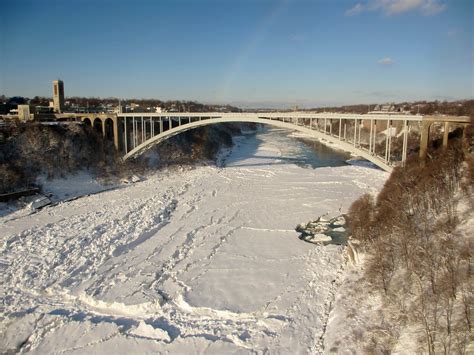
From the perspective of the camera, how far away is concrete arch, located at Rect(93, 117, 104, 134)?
3059 cm

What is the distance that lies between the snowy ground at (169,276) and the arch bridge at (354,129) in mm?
3182

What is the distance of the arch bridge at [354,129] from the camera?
15.6 meters

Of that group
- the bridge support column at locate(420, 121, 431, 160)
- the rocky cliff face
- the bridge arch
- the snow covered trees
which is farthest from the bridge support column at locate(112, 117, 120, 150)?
the bridge support column at locate(420, 121, 431, 160)

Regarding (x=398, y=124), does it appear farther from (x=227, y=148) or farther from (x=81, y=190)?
(x=81, y=190)

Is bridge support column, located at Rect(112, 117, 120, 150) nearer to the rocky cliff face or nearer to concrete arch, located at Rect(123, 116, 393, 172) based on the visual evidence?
the rocky cliff face

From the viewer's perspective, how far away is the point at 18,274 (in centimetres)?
1093

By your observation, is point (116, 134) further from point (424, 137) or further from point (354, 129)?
point (424, 137)

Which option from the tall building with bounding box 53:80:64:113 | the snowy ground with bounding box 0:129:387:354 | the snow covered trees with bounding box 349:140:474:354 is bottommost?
the snowy ground with bounding box 0:129:387:354

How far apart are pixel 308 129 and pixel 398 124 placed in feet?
38.1

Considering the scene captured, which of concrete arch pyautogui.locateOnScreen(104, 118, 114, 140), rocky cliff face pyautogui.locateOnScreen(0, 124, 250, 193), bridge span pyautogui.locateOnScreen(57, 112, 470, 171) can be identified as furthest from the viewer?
concrete arch pyautogui.locateOnScreen(104, 118, 114, 140)

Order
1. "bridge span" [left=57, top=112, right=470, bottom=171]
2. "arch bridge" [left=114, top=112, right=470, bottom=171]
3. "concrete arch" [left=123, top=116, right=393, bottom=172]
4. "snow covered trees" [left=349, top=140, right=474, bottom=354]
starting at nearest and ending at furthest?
1. "snow covered trees" [left=349, top=140, right=474, bottom=354]
2. "arch bridge" [left=114, top=112, right=470, bottom=171]
3. "bridge span" [left=57, top=112, right=470, bottom=171]
4. "concrete arch" [left=123, top=116, right=393, bottom=172]

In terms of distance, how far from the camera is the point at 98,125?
1228 inches

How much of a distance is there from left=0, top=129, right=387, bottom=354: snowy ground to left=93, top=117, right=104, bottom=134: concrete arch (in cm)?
1296

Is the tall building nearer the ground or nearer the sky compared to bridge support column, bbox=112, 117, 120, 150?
nearer the sky
